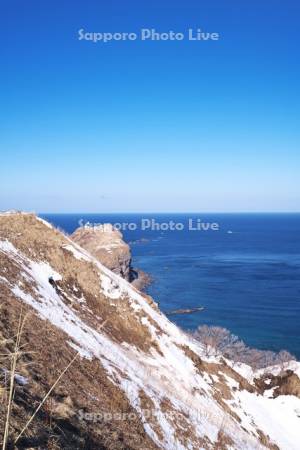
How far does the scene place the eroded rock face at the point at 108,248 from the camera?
113750mm

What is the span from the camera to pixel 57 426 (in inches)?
331

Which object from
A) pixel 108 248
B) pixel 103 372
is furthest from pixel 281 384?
pixel 108 248

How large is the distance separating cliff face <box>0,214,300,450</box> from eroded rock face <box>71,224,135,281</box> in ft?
261

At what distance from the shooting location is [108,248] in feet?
385

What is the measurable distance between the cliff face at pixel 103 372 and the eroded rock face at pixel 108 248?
79.6m

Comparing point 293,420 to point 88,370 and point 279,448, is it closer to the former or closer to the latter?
point 279,448

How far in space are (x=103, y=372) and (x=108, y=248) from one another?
102396mm

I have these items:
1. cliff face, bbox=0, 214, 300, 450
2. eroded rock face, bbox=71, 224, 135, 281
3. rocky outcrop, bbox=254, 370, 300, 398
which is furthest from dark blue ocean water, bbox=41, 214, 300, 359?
cliff face, bbox=0, 214, 300, 450

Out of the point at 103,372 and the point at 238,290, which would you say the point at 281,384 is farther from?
the point at 238,290

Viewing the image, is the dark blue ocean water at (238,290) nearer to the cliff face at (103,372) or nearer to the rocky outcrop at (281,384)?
the rocky outcrop at (281,384)

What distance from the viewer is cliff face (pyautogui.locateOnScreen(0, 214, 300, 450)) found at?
9727mm

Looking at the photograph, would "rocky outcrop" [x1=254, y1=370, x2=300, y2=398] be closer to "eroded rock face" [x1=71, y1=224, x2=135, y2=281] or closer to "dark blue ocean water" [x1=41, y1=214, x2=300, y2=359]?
"dark blue ocean water" [x1=41, y1=214, x2=300, y2=359]

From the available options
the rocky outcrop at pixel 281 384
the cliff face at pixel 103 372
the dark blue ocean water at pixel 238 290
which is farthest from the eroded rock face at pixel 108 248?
the cliff face at pixel 103 372

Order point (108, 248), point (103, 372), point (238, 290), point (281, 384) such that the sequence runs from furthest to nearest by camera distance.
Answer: point (108, 248) < point (238, 290) < point (281, 384) < point (103, 372)
